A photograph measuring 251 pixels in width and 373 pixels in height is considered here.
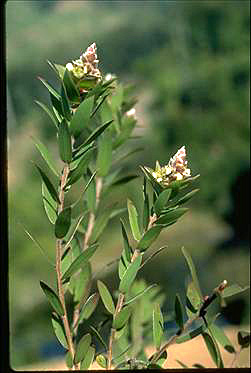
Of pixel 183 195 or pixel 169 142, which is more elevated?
pixel 183 195

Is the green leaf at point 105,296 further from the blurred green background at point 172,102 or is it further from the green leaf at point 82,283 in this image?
the blurred green background at point 172,102

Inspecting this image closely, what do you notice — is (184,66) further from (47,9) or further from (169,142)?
(47,9)

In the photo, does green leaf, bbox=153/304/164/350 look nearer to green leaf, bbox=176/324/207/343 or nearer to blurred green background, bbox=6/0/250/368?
green leaf, bbox=176/324/207/343

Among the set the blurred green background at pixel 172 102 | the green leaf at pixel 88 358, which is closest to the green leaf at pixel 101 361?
the green leaf at pixel 88 358

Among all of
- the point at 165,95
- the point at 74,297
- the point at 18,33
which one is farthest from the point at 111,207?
the point at 18,33

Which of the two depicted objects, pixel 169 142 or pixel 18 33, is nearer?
pixel 169 142

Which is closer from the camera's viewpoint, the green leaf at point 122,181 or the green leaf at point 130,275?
the green leaf at point 130,275

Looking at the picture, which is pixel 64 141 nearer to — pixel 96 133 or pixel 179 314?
pixel 96 133
